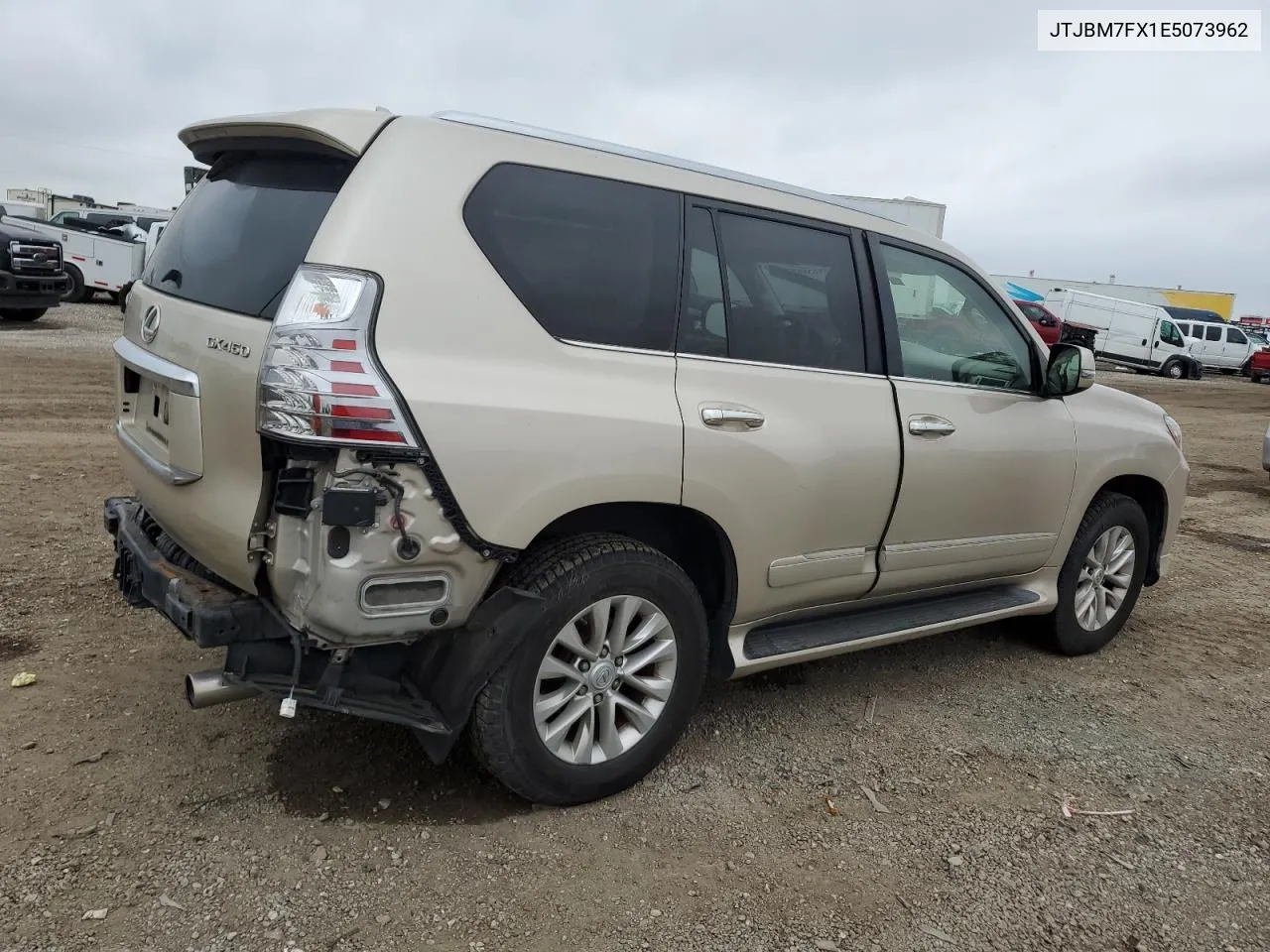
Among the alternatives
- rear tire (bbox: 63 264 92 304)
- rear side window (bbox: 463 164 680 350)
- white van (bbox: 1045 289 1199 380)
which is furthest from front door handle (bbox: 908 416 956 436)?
white van (bbox: 1045 289 1199 380)

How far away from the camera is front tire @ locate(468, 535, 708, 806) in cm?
272

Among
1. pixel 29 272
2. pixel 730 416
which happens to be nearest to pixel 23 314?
pixel 29 272

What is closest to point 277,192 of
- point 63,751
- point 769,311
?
point 769,311

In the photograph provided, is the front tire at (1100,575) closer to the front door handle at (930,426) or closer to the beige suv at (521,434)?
the beige suv at (521,434)

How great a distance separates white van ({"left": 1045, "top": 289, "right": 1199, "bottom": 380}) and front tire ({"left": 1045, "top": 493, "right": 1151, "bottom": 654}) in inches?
1099

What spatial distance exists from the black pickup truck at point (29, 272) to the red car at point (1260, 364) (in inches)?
1239

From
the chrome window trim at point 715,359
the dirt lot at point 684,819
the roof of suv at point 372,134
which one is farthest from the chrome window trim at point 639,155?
the dirt lot at point 684,819

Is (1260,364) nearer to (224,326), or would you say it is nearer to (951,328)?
(951,328)

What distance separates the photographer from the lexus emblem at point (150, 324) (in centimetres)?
292

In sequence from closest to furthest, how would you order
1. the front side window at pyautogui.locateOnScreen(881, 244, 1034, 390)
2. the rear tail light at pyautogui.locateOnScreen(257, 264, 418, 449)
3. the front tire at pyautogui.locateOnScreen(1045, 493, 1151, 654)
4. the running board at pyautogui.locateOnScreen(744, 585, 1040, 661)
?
the rear tail light at pyautogui.locateOnScreen(257, 264, 418, 449) → the running board at pyautogui.locateOnScreen(744, 585, 1040, 661) → the front side window at pyautogui.locateOnScreen(881, 244, 1034, 390) → the front tire at pyautogui.locateOnScreen(1045, 493, 1151, 654)

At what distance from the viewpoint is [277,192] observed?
2.75 m

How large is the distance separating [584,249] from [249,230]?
0.95 m

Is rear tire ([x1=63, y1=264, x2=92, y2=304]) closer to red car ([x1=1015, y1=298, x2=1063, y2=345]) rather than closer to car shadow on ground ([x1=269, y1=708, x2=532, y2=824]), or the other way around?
car shadow on ground ([x1=269, y1=708, x2=532, y2=824])

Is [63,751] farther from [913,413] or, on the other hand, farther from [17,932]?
[913,413]
